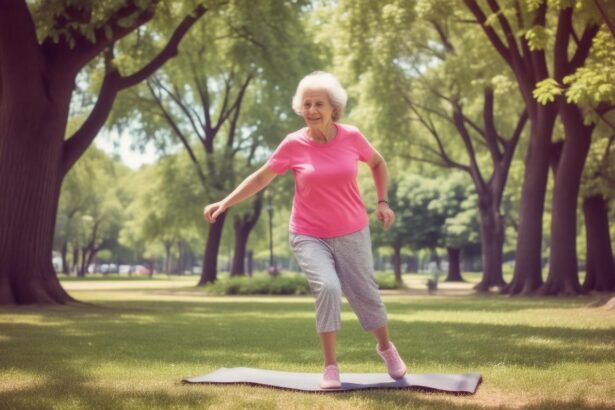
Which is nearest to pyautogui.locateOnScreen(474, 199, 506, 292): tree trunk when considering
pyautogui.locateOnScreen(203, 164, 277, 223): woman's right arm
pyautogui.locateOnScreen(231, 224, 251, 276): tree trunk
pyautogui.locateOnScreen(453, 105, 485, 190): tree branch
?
pyautogui.locateOnScreen(453, 105, 485, 190): tree branch

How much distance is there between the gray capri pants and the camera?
247 inches

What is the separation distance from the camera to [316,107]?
6.33 m

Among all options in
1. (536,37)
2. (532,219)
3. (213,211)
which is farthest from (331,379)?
(532,219)

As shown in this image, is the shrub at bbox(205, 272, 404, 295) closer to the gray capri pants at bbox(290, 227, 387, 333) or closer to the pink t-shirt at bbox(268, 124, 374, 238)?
the gray capri pants at bbox(290, 227, 387, 333)

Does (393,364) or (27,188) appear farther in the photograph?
(27,188)

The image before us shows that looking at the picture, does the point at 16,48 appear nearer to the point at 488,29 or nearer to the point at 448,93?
the point at 488,29

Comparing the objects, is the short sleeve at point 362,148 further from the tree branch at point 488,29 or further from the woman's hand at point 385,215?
the tree branch at point 488,29

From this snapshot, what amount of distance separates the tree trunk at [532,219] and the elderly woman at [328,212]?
66.7 feet

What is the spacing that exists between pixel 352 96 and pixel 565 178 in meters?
16.3

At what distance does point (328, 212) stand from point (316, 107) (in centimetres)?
77

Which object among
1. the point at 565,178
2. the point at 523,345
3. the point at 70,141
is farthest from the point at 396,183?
the point at 523,345

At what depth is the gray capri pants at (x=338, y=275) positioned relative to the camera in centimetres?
628

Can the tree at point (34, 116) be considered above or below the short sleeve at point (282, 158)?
above

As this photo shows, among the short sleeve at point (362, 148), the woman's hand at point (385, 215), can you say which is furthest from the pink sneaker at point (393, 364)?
the short sleeve at point (362, 148)
